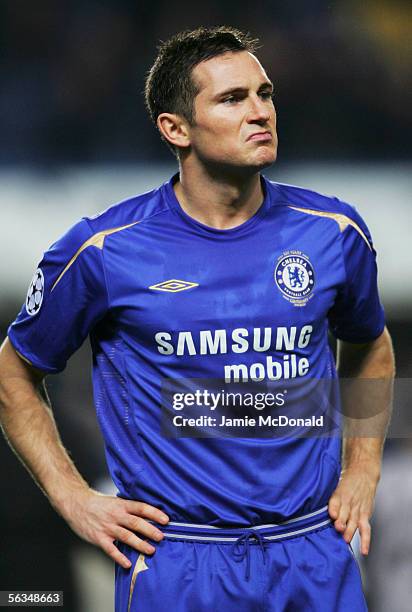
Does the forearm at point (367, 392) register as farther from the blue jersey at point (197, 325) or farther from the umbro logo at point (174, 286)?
the umbro logo at point (174, 286)

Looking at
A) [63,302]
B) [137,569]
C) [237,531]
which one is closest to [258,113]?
[63,302]

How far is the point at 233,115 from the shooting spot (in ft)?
6.23

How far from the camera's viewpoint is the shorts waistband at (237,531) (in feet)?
5.95

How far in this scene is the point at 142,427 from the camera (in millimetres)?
1862

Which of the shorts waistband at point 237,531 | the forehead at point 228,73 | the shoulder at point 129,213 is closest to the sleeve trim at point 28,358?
the shoulder at point 129,213

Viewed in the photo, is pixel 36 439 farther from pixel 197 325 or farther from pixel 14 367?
pixel 197 325

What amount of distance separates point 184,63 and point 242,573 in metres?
1.02

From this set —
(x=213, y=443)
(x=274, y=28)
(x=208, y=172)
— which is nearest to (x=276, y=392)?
(x=213, y=443)

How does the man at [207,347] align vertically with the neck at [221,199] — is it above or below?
below

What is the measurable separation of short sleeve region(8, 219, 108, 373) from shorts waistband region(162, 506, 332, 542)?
0.42 meters

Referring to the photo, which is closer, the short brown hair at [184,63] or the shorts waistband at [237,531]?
the shorts waistband at [237,531]

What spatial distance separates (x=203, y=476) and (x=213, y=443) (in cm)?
6

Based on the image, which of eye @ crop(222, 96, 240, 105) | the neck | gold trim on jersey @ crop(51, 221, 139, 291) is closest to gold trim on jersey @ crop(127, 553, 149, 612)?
gold trim on jersey @ crop(51, 221, 139, 291)

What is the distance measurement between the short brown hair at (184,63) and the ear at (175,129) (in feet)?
0.04
